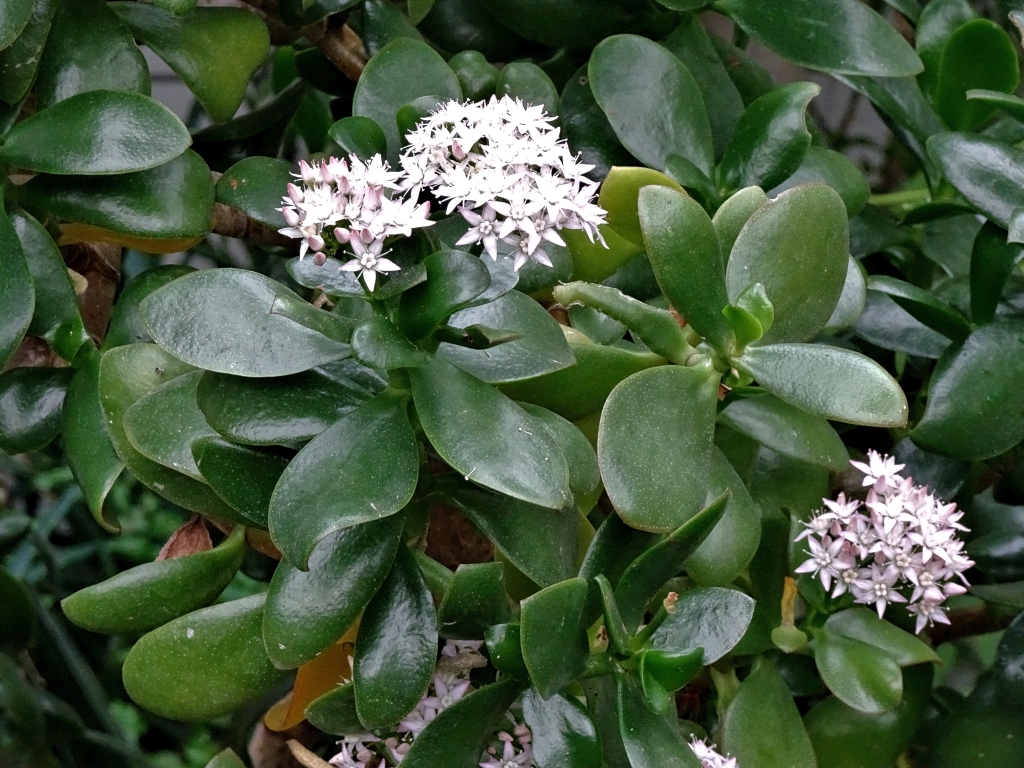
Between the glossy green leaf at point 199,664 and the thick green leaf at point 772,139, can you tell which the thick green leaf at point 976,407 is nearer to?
the thick green leaf at point 772,139

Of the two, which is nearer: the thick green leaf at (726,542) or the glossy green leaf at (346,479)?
the glossy green leaf at (346,479)

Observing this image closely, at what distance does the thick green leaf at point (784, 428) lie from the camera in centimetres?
62

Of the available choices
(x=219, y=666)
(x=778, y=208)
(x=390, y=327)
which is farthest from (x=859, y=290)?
(x=219, y=666)

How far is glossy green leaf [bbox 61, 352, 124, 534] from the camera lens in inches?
23.5

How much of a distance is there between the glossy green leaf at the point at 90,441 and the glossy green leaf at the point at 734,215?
418 millimetres

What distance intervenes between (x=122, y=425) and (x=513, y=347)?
24 centimetres

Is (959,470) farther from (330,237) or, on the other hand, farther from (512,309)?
(330,237)

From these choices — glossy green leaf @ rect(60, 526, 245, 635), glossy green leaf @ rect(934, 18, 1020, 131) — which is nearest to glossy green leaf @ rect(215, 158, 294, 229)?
glossy green leaf @ rect(60, 526, 245, 635)

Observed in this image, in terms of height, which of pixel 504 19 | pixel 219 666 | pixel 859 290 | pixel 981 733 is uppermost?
pixel 504 19

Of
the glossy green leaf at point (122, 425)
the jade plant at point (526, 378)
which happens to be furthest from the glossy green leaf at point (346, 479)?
the glossy green leaf at point (122, 425)

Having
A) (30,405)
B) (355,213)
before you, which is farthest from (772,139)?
(30,405)

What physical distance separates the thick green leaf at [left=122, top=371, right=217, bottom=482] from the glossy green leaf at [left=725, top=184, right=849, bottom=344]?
0.34m

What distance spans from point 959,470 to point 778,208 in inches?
12.1

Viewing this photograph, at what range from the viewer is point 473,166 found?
0.56 m
